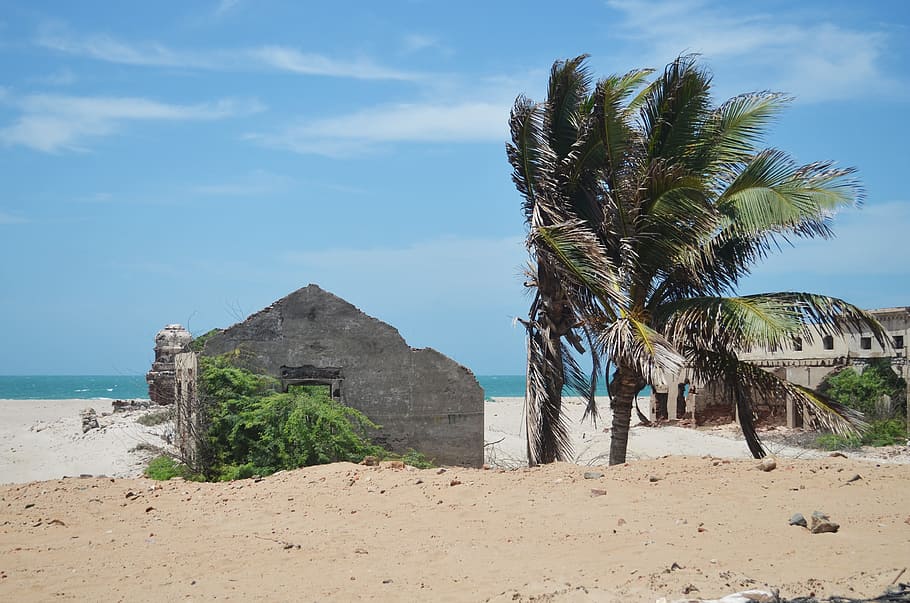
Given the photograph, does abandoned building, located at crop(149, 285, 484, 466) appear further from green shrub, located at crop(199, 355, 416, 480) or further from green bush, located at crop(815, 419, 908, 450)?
green bush, located at crop(815, 419, 908, 450)

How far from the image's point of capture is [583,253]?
1177 cm

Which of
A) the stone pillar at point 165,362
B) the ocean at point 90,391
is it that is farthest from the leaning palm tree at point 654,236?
the ocean at point 90,391

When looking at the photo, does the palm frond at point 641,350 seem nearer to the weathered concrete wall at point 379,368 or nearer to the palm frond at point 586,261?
the palm frond at point 586,261

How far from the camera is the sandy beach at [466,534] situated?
21.0ft

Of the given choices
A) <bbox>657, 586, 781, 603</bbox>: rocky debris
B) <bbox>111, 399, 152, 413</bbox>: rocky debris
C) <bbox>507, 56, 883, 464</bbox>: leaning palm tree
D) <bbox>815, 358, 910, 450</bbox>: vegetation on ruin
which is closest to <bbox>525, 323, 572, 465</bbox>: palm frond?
<bbox>507, 56, 883, 464</bbox>: leaning palm tree

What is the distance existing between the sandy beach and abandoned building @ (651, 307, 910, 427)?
1272 cm

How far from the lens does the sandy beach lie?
251 inches

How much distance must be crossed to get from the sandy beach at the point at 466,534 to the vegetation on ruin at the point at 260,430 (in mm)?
1367

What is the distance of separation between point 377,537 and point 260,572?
4.08 ft

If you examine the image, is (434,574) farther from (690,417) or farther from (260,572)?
(690,417)

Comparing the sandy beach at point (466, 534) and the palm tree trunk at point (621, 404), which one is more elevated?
the palm tree trunk at point (621, 404)

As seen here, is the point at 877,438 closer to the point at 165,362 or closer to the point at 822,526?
the point at 822,526

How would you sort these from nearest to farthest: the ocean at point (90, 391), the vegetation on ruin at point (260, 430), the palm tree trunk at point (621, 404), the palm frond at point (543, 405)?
the palm tree trunk at point (621, 404)
the vegetation on ruin at point (260, 430)
the palm frond at point (543, 405)
the ocean at point (90, 391)

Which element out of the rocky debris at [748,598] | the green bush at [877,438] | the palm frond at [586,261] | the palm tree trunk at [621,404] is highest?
the palm frond at [586,261]
